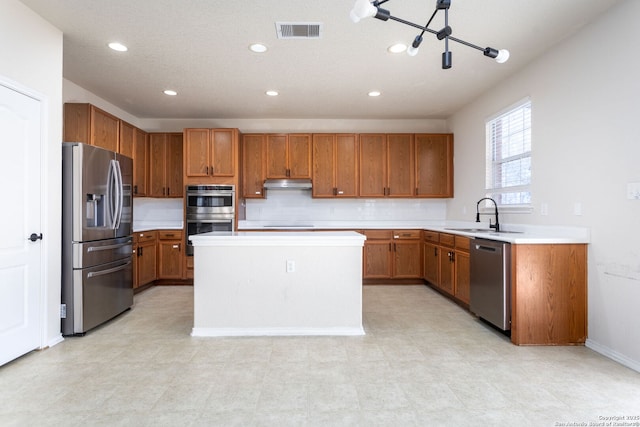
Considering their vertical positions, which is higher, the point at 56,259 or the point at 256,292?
the point at 56,259

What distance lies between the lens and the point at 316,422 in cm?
178

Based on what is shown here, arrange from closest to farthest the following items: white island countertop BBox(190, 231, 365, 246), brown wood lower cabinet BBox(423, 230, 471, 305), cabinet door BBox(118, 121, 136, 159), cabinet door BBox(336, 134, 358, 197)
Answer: white island countertop BBox(190, 231, 365, 246) < brown wood lower cabinet BBox(423, 230, 471, 305) < cabinet door BBox(118, 121, 136, 159) < cabinet door BBox(336, 134, 358, 197)

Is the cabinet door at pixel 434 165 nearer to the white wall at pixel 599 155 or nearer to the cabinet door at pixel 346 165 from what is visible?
the cabinet door at pixel 346 165

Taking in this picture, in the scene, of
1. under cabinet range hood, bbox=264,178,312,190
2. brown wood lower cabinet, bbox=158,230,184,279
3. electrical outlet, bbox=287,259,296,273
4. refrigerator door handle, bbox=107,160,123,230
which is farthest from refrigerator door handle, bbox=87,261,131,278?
under cabinet range hood, bbox=264,178,312,190

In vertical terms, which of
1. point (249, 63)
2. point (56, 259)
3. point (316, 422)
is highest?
point (249, 63)

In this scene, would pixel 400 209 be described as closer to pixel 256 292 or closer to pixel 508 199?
pixel 508 199

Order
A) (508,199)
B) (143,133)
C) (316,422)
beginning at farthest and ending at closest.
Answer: (143,133) → (508,199) → (316,422)

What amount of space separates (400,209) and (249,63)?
341 cm

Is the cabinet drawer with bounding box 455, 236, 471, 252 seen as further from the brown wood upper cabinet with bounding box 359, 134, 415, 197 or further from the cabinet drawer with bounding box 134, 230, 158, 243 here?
the cabinet drawer with bounding box 134, 230, 158, 243

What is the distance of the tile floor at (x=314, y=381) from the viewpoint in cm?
184

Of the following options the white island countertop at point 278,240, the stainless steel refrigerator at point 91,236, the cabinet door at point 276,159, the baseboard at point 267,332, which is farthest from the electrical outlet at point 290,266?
the cabinet door at point 276,159

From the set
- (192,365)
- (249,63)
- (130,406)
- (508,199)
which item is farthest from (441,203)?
(130,406)

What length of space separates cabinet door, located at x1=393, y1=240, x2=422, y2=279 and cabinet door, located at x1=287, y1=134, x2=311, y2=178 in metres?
1.79

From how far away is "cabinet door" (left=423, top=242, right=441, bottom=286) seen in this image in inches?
181
